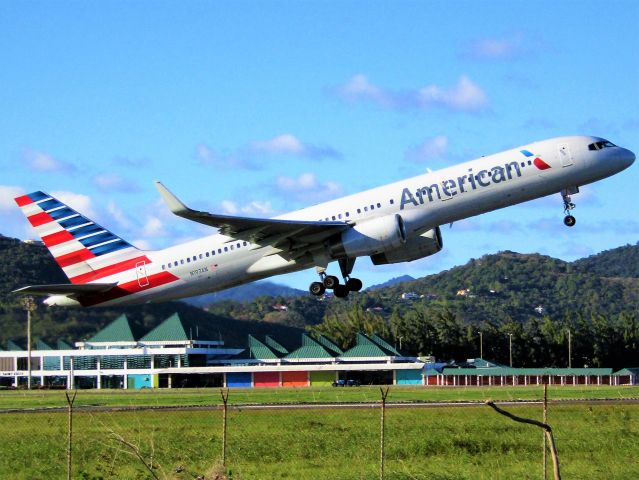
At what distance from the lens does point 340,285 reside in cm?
5325

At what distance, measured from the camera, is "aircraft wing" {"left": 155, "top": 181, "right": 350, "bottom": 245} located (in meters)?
47.1

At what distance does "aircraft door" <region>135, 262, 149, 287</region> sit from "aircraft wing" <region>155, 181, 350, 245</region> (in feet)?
21.7

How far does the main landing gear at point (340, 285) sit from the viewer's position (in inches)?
2082

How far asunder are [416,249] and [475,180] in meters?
6.52

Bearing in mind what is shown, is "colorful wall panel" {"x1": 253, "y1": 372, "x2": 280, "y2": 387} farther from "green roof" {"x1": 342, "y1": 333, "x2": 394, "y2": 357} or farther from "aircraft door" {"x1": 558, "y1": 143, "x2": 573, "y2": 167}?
"aircraft door" {"x1": 558, "y1": 143, "x2": 573, "y2": 167}

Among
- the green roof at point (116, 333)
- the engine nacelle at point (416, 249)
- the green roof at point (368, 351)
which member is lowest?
the green roof at point (368, 351)

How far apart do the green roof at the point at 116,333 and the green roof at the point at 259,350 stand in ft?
44.9

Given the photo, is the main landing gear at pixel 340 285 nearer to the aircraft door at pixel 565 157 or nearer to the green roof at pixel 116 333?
the aircraft door at pixel 565 157

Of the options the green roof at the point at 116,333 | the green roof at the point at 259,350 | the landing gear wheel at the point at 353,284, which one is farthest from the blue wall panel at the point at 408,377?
the landing gear wheel at the point at 353,284

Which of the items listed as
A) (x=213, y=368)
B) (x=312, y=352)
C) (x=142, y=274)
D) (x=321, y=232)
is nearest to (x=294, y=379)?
(x=312, y=352)

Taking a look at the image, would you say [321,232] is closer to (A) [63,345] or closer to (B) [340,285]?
(B) [340,285]

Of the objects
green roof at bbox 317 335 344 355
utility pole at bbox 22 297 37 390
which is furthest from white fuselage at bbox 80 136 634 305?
green roof at bbox 317 335 344 355

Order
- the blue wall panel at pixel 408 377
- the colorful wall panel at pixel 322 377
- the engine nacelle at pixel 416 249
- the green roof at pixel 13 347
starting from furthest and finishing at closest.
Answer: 1. the blue wall panel at pixel 408 377
2. the colorful wall panel at pixel 322 377
3. the green roof at pixel 13 347
4. the engine nacelle at pixel 416 249

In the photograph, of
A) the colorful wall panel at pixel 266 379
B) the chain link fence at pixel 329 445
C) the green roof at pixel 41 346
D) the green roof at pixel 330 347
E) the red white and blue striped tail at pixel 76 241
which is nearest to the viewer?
the chain link fence at pixel 329 445
